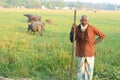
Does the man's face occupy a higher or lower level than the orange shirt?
higher

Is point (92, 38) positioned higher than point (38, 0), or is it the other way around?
point (92, 38)

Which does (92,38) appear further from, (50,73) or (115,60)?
(115,60)

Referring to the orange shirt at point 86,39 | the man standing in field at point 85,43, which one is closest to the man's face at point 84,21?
the man standing in field at point 85,43

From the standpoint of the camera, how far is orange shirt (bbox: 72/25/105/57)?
8.30 metres

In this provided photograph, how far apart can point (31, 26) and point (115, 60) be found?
440 inches

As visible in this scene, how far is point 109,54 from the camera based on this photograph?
43.9ft

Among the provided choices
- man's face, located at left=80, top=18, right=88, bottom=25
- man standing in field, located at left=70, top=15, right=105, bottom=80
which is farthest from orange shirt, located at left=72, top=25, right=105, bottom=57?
man's face, located at left=80, top=18, right=88, bottom=25

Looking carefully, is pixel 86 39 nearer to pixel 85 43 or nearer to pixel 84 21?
pixel 85 43

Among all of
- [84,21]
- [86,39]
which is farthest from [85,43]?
[84,21]

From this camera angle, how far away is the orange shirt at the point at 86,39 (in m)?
8.30

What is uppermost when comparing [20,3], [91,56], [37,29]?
[91,56]

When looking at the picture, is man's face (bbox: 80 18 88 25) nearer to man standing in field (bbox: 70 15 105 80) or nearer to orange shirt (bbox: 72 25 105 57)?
man standing in field (bbox: 70 15 105 80)

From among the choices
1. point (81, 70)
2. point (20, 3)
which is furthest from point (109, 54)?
point (20, 3)

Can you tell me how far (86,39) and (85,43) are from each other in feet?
0.35
